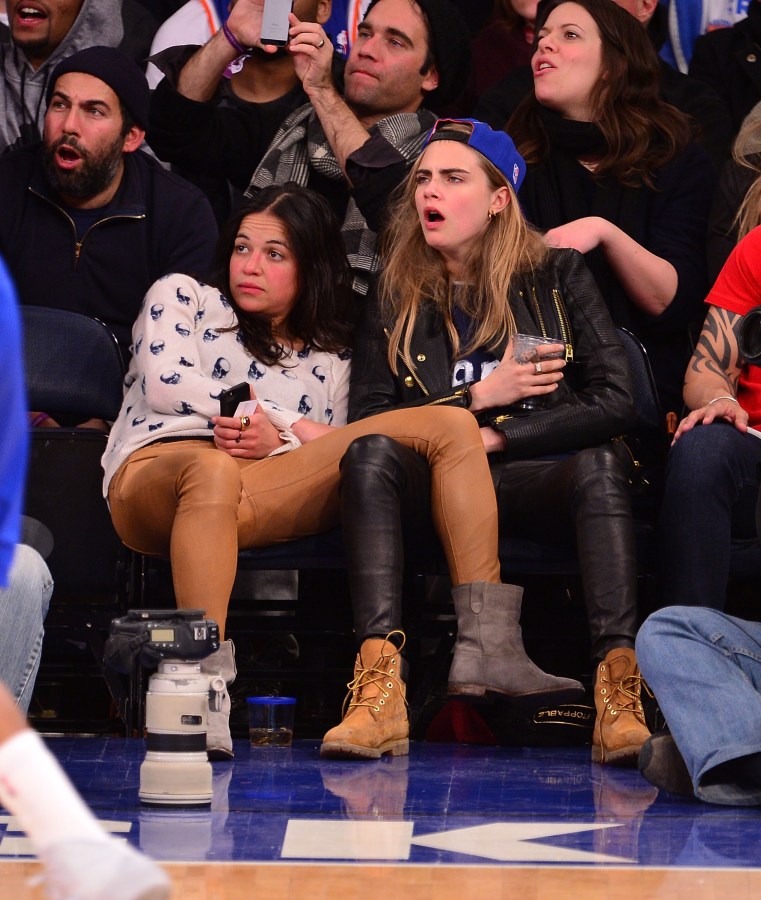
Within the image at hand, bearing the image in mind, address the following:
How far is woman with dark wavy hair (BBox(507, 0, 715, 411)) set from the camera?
158 inches

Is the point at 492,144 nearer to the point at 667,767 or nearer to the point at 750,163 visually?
the point at 750,163

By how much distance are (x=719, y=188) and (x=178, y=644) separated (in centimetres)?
215

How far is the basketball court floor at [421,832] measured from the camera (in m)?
1.99

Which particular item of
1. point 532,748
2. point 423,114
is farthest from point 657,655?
point 423,114

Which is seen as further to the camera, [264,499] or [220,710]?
[264,499]

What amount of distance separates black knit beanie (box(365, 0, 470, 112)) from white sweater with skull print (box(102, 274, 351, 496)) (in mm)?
1108

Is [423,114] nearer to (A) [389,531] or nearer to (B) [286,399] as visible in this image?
(B) [286,399]

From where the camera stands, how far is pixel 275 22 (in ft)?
14.3

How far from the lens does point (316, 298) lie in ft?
12.7

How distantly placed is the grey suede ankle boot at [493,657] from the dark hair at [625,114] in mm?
1442

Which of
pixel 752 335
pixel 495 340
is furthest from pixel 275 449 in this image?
pixel 752 335

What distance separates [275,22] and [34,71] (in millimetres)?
845

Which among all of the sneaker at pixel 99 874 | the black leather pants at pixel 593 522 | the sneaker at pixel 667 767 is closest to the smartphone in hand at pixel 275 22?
the black leather pants at pixel 593 522

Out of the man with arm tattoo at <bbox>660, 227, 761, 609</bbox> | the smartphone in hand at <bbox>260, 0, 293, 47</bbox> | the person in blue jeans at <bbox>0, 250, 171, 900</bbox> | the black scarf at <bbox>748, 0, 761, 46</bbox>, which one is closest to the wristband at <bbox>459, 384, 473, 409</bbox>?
the man with arm tattoo at <bbox>660, 227, 761, 609</bbox>
